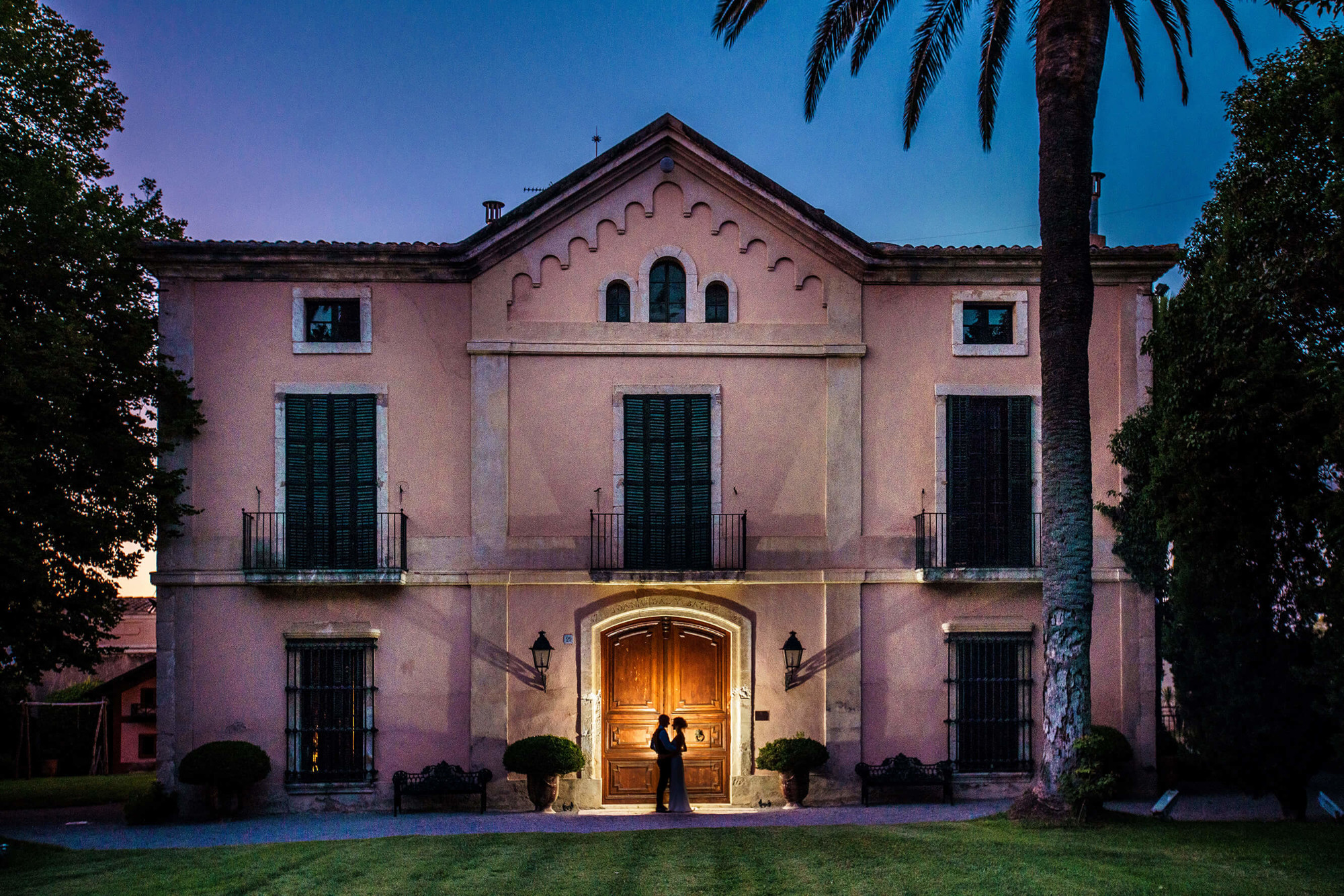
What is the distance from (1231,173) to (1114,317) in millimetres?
4775

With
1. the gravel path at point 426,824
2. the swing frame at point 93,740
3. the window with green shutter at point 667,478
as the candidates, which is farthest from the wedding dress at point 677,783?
the swing frame at point 93,740

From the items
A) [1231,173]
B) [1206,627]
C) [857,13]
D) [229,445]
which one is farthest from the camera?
[229,445]

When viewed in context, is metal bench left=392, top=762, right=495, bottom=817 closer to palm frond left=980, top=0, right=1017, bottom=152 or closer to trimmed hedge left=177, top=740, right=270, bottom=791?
trimmed hedge left=177, top=740, right=270, bottom=791

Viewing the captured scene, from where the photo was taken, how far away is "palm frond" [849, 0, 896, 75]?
13.7 metres

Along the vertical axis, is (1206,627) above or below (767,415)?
below

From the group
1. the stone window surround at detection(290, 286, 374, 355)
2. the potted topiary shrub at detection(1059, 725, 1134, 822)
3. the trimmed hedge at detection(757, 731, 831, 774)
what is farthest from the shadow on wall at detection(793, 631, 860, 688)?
the stone window surround at detection(290, 286, 374, 355)

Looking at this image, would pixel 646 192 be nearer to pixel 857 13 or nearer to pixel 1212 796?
pixel 857 13

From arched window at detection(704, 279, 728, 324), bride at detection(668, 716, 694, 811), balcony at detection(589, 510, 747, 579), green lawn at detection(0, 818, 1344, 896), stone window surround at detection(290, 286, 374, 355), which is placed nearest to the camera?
green lawn at detection(0, 818, 1344, 896)

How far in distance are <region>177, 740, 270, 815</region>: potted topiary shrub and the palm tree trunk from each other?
10.2 meters

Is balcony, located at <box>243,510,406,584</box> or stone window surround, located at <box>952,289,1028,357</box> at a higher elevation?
stone window surround, located at <box>952,289,1028,357</box>

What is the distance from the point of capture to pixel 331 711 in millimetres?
15453

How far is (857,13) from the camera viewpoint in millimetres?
13594

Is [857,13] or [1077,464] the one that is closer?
[1077,464]

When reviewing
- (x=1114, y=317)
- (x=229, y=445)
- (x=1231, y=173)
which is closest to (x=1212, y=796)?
(x=1114, y=317)
